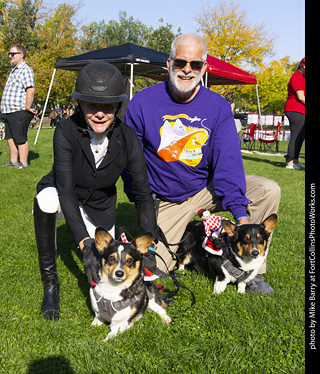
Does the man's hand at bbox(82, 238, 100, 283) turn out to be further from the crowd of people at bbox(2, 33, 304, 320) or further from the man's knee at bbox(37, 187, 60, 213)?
the man's knee at bbox(37, 187, 60, 213)

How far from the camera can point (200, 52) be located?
3.76 m

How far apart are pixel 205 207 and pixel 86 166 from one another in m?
1.51

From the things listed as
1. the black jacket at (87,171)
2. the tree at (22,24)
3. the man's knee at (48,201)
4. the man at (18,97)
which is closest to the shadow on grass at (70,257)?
the black jacket at (87,171)

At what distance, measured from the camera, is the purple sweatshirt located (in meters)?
3.91

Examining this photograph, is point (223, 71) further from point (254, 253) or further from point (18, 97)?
point (254, 253)

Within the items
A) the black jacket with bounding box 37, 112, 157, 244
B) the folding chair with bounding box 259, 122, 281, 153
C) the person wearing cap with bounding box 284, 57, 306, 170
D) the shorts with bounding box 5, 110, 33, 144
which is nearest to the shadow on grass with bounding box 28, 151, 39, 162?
the shorts with bounding box 5, 110, 33, 144

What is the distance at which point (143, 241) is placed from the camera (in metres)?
2.88

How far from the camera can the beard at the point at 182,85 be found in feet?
12.5

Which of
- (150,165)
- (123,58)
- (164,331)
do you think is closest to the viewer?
(164,331)

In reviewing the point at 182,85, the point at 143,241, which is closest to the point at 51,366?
the point at 143,241

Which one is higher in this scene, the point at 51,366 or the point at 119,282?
the point at 119,282

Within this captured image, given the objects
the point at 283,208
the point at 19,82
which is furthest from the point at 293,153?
the point at 19,82

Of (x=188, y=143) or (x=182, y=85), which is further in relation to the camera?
(x=188, y=143)

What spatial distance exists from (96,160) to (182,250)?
1.58m
